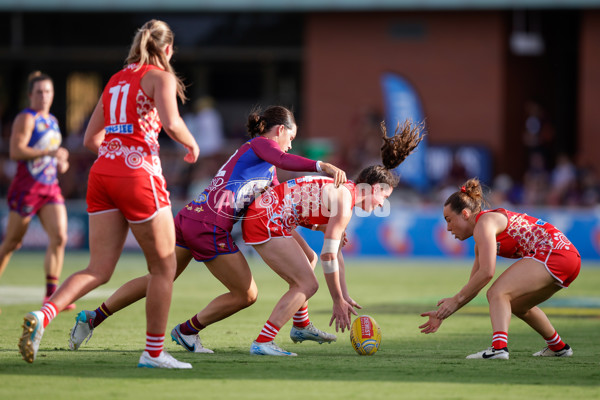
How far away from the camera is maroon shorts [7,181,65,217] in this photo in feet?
32.3

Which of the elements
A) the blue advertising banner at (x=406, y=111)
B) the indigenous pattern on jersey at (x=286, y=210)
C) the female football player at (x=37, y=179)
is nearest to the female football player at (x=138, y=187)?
the indigenous pattern on jersey at (x=286, y=210)

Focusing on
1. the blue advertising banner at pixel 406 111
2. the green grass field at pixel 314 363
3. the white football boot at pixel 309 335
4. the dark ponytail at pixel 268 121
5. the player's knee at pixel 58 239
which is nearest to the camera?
the green grass field at pixel 314 363

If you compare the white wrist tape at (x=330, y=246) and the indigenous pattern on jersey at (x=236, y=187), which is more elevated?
the indigenous pattern on jersey at (x=236, y=187)

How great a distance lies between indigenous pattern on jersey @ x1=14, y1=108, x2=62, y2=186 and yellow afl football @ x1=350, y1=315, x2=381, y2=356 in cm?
449

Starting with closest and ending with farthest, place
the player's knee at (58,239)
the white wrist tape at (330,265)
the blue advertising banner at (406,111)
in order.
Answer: the white wrist tape at (330,265) < the player's knee at (58,239) < the blue advertising banner at (406,111)

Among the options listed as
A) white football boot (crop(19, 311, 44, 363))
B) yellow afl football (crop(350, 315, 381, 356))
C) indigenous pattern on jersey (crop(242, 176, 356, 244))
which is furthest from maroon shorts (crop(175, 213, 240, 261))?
white football boot (crop(19, 311, 44, 363))

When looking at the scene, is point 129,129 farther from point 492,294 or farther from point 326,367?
point 492,294

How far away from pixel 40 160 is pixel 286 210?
416 centimetres

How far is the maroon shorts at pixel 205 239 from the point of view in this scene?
6809 millimetres

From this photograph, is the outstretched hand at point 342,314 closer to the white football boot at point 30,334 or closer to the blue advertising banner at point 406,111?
the white football boot at point 30,334

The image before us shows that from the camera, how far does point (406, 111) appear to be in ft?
75.6

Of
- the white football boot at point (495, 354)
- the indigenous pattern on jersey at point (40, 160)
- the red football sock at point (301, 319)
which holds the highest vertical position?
the indigenous pattern on jersey at point (40, 160)

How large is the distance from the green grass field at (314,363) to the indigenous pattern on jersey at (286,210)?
915mm

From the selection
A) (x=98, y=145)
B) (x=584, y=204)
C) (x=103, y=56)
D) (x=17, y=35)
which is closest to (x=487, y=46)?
(x=584, y=204)
